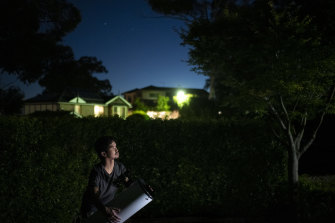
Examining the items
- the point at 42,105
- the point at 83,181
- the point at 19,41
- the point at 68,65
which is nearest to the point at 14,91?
the point at 19,41

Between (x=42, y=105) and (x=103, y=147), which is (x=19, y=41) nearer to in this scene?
(x=103, y=147)

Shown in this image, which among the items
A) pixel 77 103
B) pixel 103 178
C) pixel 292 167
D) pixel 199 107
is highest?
pixel 77 103

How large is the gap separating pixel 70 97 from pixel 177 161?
4002 centimetres

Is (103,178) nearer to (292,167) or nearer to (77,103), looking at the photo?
(292,167)

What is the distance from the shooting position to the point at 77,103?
144ft

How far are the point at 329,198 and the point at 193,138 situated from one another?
10.6 ft

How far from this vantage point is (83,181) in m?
5.53

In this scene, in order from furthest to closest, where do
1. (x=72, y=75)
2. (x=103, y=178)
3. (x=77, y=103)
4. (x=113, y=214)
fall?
1. (x=77, y=103)
2. (x=72, y=75)
3. (x=103, y=178)
4. (x=113, y=214)

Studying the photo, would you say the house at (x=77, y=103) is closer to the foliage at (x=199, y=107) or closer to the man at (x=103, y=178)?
the foliage at (x=199, y=107)

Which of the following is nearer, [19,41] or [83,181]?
[83,181]

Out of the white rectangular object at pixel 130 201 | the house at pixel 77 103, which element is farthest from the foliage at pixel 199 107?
the house at pixel 77 103

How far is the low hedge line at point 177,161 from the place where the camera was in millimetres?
5273

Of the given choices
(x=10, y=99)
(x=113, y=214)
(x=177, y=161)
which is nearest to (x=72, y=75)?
(x=10, y=99)

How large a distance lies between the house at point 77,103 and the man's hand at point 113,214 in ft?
127
